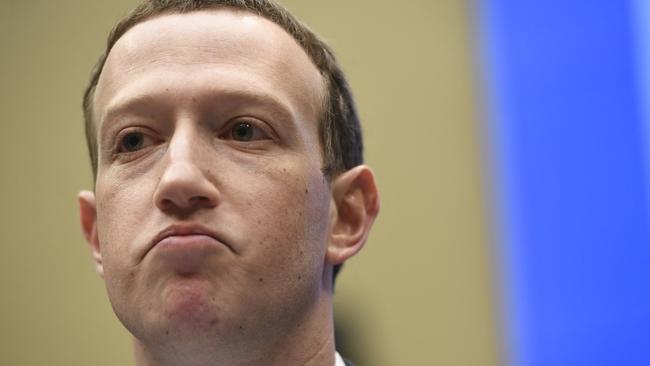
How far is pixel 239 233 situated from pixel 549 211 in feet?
3.24

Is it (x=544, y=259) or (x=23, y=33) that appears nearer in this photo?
(x=544, y=259)

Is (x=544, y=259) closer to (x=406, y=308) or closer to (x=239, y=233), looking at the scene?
(x=406, y=308)

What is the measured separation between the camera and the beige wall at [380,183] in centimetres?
188

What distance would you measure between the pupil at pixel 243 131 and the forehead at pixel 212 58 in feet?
0.22

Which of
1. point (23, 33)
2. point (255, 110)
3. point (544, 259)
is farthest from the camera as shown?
point (23, 33)

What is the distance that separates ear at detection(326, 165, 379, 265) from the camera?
1.34 metres

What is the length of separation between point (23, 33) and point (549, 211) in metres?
1.65

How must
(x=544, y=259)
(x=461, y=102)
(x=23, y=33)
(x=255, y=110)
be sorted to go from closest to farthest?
1. (x=255, y=110)
2. (x=544, y=259)
3. (x=461, y=102)
4. (x=23, y=33)

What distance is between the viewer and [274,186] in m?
1.16

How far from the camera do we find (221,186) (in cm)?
112

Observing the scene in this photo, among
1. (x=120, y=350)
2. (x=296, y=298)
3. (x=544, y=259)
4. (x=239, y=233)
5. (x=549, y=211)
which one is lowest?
(x=120, y=350)

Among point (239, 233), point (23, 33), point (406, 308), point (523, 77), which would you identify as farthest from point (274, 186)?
point (23, 33)

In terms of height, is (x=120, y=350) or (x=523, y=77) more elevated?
(x=523, y=77)

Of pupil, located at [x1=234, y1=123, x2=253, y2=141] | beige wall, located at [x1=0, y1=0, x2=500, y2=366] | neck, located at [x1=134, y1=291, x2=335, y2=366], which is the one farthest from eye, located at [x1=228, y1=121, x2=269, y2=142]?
beige wall, located at [x1=0, y1=0, x2=500, y2=366]
